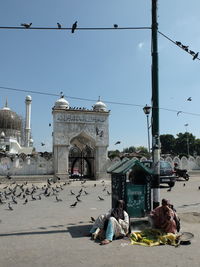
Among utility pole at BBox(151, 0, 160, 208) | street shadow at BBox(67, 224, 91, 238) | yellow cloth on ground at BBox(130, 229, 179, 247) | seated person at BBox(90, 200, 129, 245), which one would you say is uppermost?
utility pole at BBox(151, 0, 160, 208)

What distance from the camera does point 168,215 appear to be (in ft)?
21.2

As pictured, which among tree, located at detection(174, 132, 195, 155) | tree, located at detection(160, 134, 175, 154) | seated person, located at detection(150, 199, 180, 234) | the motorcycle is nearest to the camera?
seated person, located at detection(150, 199, 180, 234)

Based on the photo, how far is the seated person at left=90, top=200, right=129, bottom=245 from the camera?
20.2 feet

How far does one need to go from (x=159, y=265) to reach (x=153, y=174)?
10.1ft

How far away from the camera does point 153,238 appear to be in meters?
6.18

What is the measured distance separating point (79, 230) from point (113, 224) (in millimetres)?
1330

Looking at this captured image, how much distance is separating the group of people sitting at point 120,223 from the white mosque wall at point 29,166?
18226 mm

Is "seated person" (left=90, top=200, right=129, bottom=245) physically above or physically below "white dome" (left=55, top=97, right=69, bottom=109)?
below

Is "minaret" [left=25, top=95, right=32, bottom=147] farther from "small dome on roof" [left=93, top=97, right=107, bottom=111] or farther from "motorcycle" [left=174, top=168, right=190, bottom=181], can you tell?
Answer: "motorcycle" [left=174, top=168, right=190, bottom=181]

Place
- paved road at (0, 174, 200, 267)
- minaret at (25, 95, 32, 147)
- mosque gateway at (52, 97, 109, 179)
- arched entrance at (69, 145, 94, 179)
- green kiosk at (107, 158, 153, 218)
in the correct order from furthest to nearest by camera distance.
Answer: minaret at (25, 95, 32, 147) < arched entrance at (69, 145, 94, 179) < mosque gateway at (52, 97, 109, 179) < green kiosk at (107, 158, 153, 218) < paved road at (0, 174, 200, 267)

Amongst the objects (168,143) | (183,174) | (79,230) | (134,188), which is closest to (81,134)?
(183,174)

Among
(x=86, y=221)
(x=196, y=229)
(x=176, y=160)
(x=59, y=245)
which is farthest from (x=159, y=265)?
(x=176, y=160)

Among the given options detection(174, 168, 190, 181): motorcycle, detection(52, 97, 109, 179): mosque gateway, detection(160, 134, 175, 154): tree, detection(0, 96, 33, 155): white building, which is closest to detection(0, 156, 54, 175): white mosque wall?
detection(52, 97, 109, 179): mosque gateway

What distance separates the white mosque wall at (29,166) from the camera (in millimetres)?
24000
